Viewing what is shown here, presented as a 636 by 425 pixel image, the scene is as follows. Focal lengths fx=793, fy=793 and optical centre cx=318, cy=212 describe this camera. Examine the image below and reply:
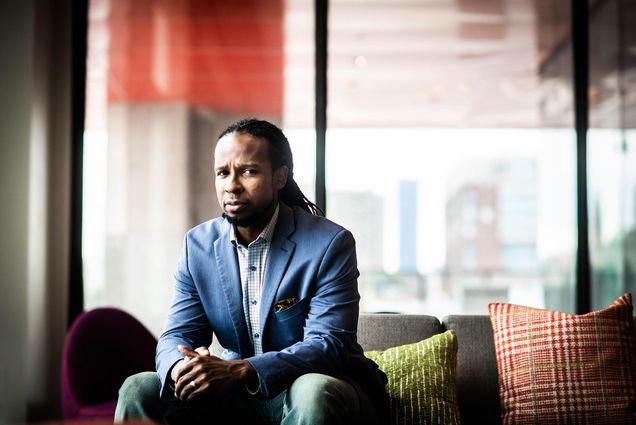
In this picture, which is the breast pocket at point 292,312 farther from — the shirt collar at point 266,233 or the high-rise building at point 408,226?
the high-rise building at point 408,226

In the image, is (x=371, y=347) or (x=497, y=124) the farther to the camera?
(x=497, y=124)

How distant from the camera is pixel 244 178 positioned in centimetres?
231

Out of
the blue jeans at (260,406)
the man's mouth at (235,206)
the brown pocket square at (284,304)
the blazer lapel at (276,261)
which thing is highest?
the man's mouth at (235,206)

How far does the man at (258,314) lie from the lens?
6.70 ft

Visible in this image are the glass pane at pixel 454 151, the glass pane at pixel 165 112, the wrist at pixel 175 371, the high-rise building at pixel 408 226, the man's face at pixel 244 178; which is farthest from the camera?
the high-rise building at pixel 408 226

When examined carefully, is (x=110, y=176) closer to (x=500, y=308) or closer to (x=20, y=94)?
(x=20, y=94)

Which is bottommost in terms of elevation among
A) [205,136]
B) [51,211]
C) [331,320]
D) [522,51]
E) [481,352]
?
[481,352]

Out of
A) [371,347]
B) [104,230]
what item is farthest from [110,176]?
[371,347]

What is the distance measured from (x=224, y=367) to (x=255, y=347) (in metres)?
0.29

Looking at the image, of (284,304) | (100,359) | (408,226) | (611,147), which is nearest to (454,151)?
(408,226)

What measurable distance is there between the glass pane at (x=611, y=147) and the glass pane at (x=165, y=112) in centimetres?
154

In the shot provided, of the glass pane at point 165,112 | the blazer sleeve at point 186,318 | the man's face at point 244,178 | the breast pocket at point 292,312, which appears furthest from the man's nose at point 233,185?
the glass pane at point 165,112

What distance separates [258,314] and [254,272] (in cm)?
14

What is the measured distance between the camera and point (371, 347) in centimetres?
287
